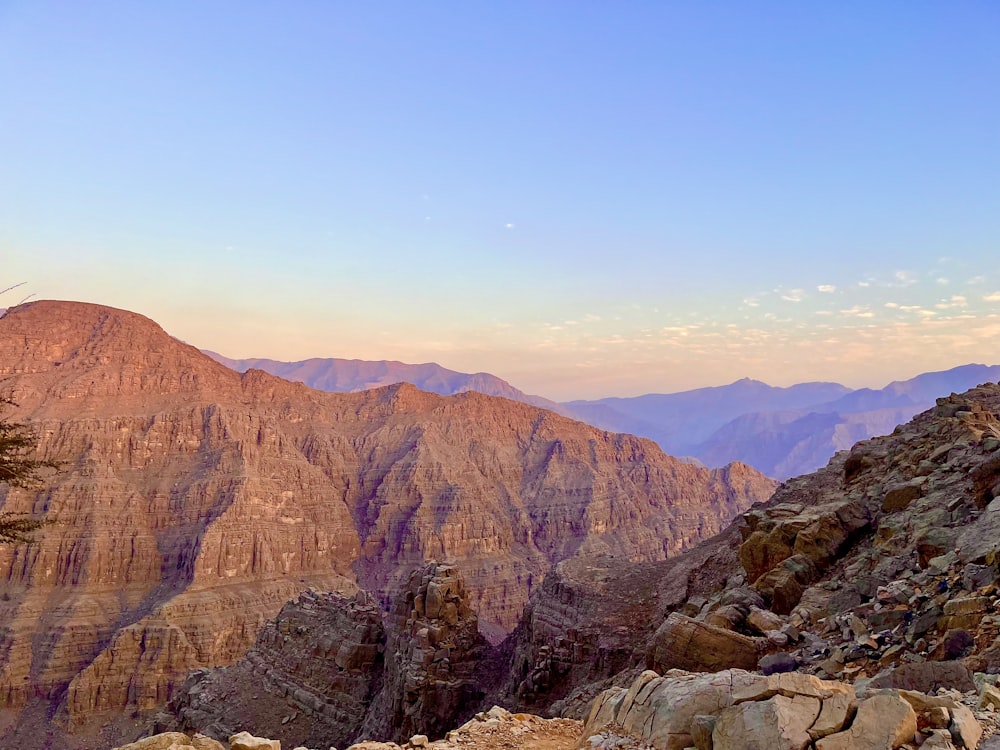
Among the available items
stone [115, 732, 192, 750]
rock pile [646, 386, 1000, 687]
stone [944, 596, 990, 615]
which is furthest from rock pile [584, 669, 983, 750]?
stone [115, 732, 192, 750]

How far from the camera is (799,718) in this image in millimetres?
6871

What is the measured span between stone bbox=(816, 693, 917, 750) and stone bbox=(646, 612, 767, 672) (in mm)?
7683

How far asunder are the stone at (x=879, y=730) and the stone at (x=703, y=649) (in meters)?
7.68

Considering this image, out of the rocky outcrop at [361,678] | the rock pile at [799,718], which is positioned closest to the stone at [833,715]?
the rock pile at [799,718]

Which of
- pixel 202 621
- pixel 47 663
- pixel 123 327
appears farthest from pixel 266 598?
pixel 123 327

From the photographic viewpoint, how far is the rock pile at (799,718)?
6.52 m

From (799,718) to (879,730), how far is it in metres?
0.77

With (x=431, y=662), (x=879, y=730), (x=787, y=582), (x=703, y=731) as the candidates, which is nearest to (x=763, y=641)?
(x=787, y=582)

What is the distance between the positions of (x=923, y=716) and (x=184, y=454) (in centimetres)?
12653

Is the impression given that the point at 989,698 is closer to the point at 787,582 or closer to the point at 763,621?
the point at 763,621

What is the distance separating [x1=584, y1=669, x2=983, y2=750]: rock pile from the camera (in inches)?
257

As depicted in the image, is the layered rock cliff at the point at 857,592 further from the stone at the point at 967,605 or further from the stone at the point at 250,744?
the stone at the point at 250,744

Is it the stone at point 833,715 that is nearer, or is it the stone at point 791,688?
the stone at point 833,715

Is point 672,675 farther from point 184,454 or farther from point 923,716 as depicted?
point 184,454
